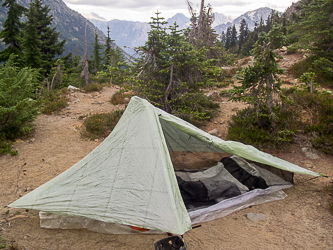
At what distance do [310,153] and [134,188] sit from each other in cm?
500

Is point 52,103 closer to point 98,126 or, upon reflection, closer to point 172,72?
point 98,126

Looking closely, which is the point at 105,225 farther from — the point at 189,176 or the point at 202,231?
the point at 189,176

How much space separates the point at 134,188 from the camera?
2980mm

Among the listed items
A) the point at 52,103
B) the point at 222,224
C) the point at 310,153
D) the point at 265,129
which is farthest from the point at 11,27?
the point at 310,153

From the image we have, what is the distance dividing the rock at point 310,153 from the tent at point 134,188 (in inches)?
70.3

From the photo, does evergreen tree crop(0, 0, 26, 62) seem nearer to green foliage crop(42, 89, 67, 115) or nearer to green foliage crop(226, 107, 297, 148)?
green foliage crop(42, 89, 67, 115)

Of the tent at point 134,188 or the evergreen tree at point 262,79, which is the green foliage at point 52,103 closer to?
the tent at point 134,188

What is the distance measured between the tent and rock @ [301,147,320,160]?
5.86 ft

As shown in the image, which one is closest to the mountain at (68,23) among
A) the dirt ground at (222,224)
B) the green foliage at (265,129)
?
the dirt ground at (222,224)

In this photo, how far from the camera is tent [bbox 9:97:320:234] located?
8.96 feet

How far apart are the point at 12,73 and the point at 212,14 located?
1398cm

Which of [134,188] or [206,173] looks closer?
[134,188]

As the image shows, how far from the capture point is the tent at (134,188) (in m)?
2.73

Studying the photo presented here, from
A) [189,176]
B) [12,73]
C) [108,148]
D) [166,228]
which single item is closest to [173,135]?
[189,176]
